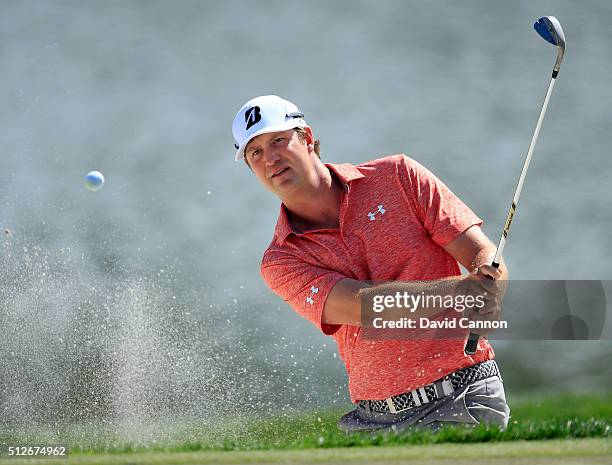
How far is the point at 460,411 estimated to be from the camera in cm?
293

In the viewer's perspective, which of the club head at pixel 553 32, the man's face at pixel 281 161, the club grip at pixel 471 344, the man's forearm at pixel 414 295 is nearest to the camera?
the man's forearm at pixel 414 295

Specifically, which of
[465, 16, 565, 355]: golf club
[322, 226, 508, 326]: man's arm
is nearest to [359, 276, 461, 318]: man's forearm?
[322, 226, 508, 326]: man's arm

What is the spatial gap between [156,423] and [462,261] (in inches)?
131

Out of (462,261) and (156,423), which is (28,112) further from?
(462,261)

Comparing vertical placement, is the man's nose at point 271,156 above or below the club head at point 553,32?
below

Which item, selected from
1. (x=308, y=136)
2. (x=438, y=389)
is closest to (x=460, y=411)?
(x=438, y=389)

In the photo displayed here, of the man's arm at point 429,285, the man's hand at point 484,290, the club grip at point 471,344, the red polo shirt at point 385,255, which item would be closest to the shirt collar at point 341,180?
the red polo shirt at point 385,255

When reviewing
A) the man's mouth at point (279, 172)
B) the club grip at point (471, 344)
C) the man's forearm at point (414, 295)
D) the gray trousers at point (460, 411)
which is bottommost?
the gray trousers at point (460, 411)

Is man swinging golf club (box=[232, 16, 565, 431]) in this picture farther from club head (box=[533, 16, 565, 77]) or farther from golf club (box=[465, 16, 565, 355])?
club head (box=[533, 16, 565, 77])

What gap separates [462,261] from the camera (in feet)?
9.68

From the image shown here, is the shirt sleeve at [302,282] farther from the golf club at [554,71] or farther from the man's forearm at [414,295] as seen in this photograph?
the golf club at [554,71]

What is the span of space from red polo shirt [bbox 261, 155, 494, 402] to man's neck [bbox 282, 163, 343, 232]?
0.20 feet

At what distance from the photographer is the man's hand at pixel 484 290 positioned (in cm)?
281

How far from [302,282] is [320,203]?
286 mm
